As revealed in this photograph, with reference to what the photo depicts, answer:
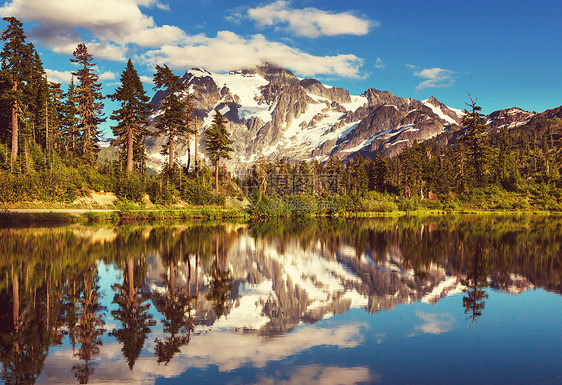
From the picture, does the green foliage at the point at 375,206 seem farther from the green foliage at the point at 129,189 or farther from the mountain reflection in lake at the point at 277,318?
the mountain reflection in lake at the point at 277,318

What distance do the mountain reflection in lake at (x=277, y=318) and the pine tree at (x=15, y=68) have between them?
3175cm

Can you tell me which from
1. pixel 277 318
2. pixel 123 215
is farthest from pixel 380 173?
pixel 277 318

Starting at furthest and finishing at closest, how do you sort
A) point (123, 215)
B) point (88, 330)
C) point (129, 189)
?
point (129, 189)
point (123, 215)
point (88, 330)

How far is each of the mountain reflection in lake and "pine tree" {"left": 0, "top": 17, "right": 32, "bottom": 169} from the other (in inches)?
1250

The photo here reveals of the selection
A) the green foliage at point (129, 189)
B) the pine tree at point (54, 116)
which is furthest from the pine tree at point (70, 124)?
the green foliage at point (129, 189)

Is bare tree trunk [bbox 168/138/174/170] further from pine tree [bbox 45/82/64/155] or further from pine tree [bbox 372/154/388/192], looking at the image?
pine tree [bbox 372/154/388/192]

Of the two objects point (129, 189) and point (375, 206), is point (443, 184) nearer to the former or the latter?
point (375, 206)

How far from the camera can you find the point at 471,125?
78125 mm

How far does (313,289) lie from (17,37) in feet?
172

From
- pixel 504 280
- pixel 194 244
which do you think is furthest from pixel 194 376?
pixel 194 244

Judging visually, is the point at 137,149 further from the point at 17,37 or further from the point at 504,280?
the point at 504,280

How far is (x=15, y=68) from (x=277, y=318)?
51.6 m

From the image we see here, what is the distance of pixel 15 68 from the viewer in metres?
48.2

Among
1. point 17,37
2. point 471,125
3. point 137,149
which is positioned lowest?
point 137,149
